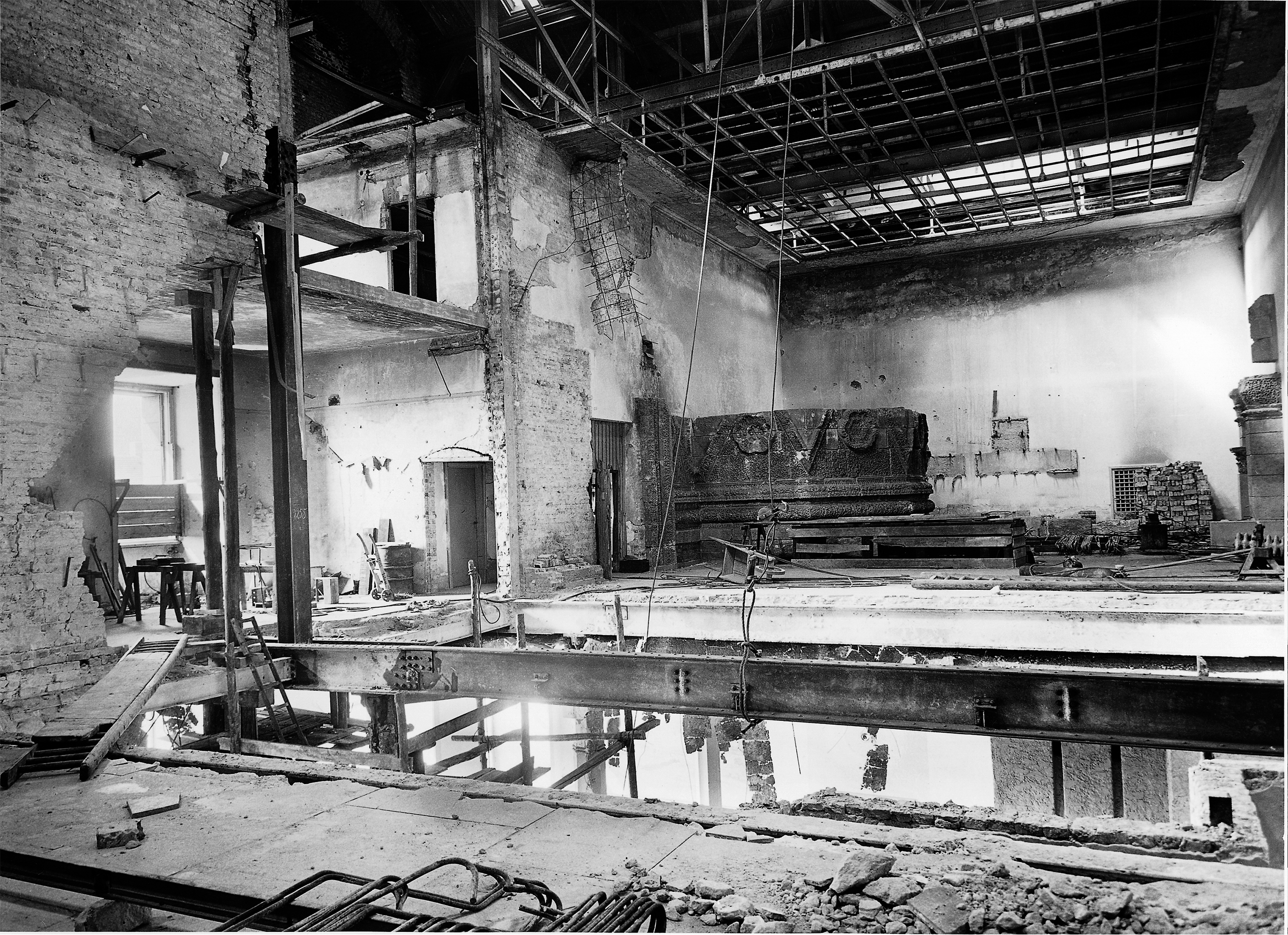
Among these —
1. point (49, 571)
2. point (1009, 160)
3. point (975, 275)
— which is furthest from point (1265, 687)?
point (975, 275)

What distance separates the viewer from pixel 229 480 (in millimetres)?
8508

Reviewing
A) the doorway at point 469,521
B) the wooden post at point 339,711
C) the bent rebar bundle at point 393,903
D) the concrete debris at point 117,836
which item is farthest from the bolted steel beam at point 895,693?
the doorway at point 469,521

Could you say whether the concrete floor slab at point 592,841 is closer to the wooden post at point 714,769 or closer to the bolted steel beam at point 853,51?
the wooden post at point 714,769

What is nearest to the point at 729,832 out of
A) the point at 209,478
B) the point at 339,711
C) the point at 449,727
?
the point at 449,727

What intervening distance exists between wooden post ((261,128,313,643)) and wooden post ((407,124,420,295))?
3.24 meters

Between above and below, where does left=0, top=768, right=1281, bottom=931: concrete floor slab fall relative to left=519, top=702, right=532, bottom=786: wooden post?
above

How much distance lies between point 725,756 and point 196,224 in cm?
1148

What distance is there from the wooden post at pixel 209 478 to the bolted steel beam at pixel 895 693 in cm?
276

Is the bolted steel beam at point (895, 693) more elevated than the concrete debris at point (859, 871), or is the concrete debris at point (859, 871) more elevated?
the bolted steel beam at point (895, 693)

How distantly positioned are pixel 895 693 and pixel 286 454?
20.6 feet

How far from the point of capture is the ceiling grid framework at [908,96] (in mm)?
11664

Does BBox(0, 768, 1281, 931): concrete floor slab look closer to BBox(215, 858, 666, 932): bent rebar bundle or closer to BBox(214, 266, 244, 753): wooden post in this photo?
BBox(215, 858, 666, 932): bent rebar bundle

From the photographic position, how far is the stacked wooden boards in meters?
12.8

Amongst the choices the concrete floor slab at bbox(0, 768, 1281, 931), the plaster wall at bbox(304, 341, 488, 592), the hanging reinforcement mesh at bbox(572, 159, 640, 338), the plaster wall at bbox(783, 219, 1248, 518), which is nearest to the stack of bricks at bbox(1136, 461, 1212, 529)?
the plaster wall at bbox(783, 219, 1248, 518)
